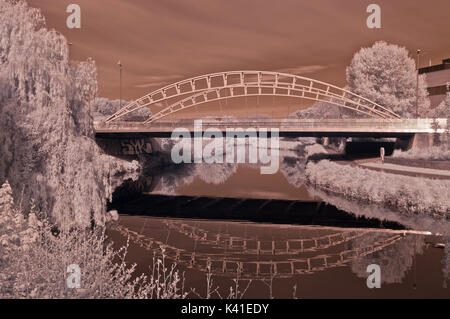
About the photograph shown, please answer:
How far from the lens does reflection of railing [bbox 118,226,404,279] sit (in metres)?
18.1

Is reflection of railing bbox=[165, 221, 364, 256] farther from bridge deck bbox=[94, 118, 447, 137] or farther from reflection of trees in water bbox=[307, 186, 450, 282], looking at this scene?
bridge deck bbox=[94, 118, 447, 137]

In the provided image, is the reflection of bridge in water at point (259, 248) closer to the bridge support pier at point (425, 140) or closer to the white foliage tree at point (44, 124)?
the white foliage tree at point (44, 124)

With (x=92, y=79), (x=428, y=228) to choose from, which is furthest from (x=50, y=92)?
(x=428, y=228)

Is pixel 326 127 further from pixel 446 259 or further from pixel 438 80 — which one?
pixel 438 80

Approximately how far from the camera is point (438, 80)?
83.4 metres

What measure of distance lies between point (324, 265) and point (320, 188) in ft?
87.2

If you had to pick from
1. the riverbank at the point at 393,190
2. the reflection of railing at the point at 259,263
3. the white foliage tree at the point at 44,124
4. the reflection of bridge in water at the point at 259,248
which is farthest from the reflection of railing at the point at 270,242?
the riverbank at the point at 393,190

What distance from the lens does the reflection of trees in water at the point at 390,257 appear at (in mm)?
17609

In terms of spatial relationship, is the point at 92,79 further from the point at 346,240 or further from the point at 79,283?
the point at 346,240

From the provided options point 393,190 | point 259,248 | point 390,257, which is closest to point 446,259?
point 390,257

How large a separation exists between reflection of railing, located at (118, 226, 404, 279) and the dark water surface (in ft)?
0.15

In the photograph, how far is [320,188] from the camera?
44.8 metres

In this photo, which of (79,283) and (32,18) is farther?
(32,18)

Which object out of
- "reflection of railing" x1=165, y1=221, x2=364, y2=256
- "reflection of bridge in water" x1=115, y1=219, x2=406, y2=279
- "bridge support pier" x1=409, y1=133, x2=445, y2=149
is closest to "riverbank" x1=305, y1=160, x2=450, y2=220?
"reflection of bridge in water" x1=115, y1=219, x2=406, y2=279
